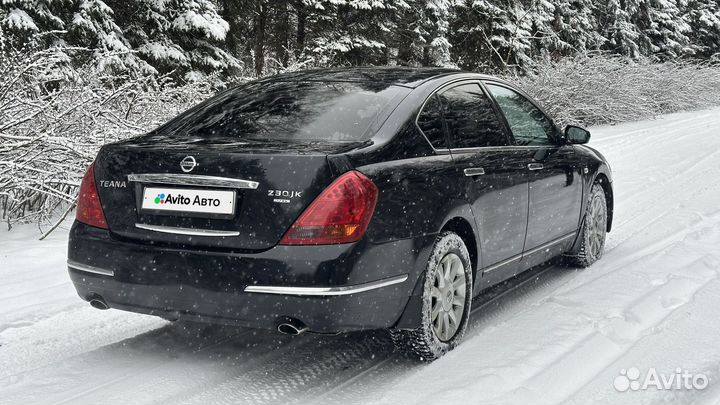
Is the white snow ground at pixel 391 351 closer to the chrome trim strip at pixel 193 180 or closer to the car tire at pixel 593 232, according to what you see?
the car tire at pixel 593 232

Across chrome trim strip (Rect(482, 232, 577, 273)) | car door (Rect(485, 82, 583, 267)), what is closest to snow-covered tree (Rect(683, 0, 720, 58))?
car door (Rect(485, 82, 583, 267))

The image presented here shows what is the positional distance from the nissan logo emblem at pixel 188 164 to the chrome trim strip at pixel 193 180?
28mm

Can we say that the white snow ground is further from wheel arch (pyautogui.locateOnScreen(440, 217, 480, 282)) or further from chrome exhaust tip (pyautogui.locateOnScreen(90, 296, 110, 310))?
wheel arch (pyautogui.locateOnScreen(440, 217, 480, 282))

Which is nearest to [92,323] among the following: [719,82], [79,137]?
[79,137]

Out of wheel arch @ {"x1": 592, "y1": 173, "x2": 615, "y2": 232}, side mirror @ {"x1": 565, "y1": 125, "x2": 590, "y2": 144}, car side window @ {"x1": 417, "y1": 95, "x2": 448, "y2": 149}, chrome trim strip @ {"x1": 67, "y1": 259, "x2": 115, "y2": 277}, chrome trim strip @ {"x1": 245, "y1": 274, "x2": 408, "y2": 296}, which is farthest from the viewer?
wheel arch @ {"x1": 592, "y1": 173, "x2": 615, "y2": 232}

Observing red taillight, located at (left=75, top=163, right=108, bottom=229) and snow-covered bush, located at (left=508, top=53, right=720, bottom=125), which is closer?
red taillight, located at (left=75, top=163, right=108, bottom=229)

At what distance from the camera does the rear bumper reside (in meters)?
3.13

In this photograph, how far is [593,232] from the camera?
5.82 m

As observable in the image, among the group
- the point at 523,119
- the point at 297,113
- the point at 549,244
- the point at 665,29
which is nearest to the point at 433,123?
the point at 297,113

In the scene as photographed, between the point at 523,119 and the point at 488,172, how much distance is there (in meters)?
1.03

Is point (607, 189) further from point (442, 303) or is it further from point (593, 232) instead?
point (442, 303)

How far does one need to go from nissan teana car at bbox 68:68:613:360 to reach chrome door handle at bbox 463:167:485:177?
0.05 feet

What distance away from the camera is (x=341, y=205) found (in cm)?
315

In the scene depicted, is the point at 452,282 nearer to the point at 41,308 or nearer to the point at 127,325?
the point at 127,325
